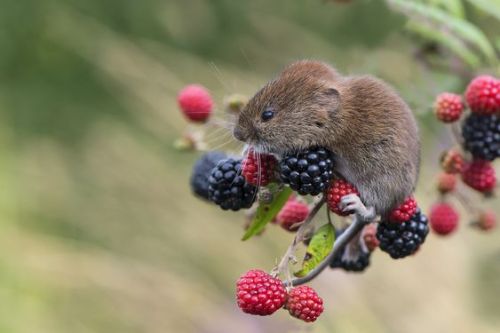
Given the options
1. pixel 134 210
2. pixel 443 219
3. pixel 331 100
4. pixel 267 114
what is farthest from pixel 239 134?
pixel 134 210

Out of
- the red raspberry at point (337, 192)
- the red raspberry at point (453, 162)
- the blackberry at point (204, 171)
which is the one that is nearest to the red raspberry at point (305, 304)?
the red raspberry at point (337, 192)

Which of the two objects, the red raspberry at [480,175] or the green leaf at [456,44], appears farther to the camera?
the green leaf at [456,44]

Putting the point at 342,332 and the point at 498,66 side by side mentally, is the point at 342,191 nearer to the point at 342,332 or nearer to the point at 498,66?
the point at 498,66

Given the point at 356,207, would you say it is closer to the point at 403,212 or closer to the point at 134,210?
the point at 403,212

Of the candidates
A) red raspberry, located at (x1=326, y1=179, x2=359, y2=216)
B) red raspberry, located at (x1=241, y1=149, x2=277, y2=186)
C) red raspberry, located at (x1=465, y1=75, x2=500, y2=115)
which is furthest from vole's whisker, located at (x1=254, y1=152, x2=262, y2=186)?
red raspberry, located at (x1=465, y1=75, x2=500, y2=115)

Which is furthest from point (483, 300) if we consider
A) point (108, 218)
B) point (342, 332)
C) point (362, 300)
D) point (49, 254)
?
point (49, 254)

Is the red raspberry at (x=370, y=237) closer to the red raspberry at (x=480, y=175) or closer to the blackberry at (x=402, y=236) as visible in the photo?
the blackberry at (x=402, y=236)

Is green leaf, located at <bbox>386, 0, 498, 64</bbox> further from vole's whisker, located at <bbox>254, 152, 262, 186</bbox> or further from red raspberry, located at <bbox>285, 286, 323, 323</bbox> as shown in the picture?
red raspberry, located at <bbox>285, 286, 323, 323</bbox>
